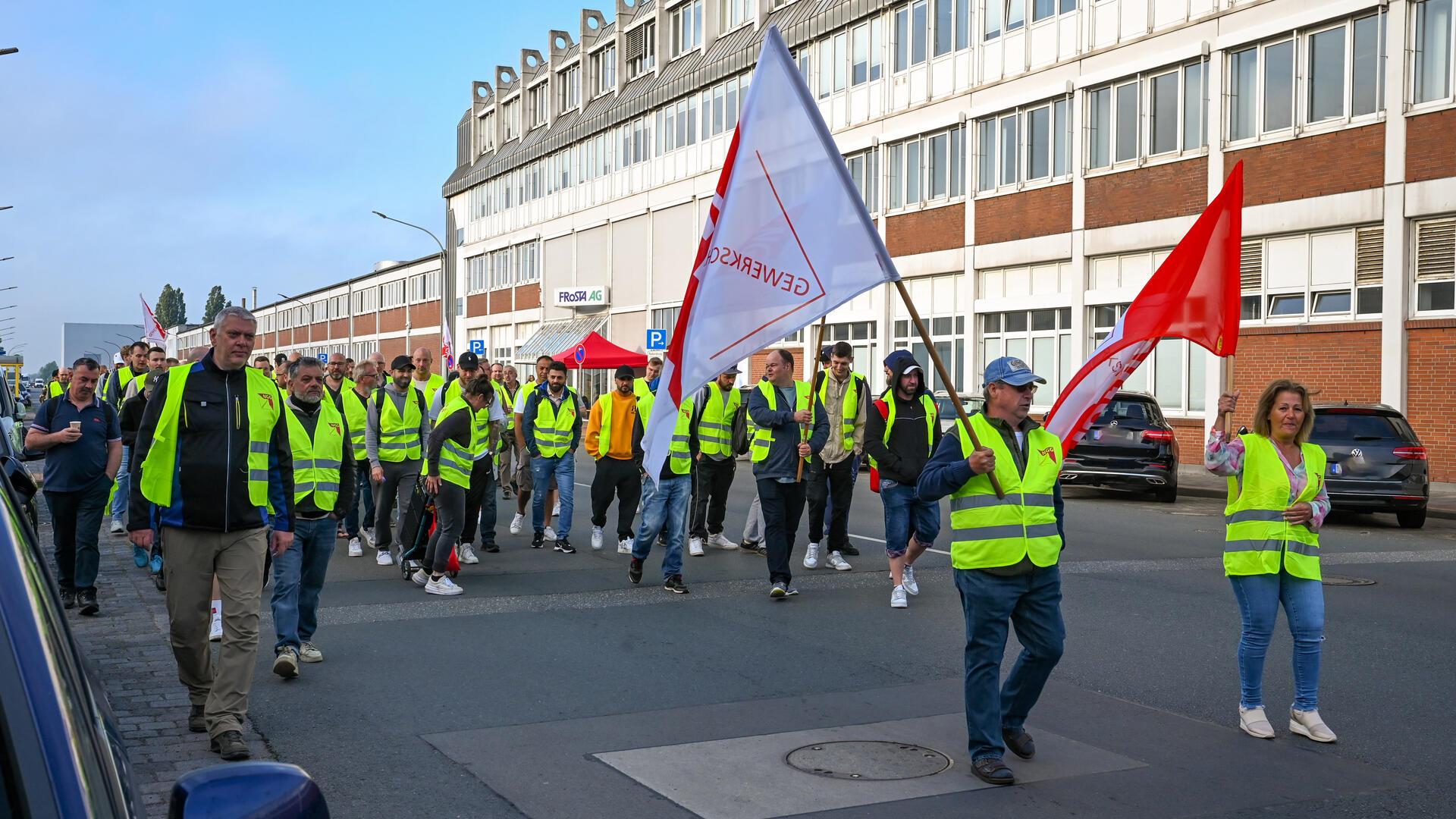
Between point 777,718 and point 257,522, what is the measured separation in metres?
2.67

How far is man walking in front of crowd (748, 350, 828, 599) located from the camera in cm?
1030

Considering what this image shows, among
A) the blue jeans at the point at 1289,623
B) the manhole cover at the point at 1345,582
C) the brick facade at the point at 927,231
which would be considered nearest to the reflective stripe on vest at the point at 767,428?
the manhole cover at the point at 1345,582

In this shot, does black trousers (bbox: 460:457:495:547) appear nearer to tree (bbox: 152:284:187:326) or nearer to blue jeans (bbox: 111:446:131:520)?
blue jeans (bbox: 111:446:131:520)

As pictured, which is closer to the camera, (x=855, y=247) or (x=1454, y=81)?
(x=855, y=247)

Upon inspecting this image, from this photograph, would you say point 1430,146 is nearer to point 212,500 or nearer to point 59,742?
point 212,500

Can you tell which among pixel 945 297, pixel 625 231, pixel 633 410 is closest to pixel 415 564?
pixel 633 410

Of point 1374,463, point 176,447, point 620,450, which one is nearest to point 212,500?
point 176,447

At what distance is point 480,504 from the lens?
12.6 m

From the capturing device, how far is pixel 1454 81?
23.2 m

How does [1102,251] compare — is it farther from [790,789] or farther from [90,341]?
[90,341]

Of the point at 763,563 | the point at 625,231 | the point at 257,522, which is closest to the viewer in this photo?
the point at 257,522

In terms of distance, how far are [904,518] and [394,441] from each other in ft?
15.8

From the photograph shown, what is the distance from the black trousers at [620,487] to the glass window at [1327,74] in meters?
18.3

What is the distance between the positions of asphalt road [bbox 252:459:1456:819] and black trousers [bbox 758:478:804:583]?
0.34m
